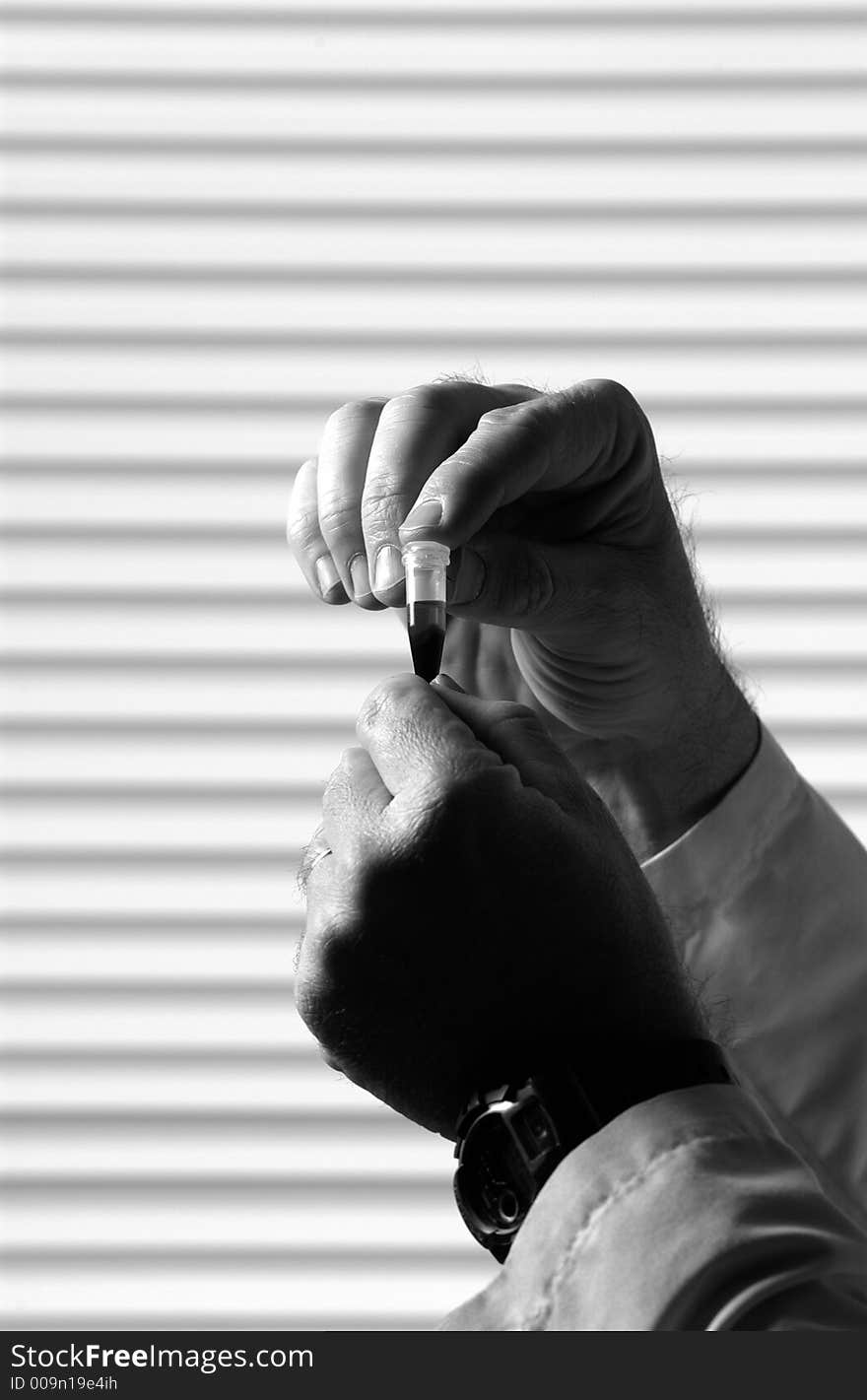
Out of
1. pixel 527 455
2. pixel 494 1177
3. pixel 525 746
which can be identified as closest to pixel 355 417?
pixel 527 455

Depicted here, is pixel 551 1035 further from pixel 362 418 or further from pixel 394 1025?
pixel 362 418

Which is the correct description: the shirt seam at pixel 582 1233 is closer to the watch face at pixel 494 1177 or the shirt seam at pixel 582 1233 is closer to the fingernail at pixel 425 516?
the watch face at pixel 494 1177

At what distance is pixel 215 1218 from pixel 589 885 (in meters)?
1.82

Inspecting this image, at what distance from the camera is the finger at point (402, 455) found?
1.11m

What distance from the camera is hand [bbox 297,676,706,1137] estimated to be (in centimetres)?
80

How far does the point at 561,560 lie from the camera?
1326 millimetres

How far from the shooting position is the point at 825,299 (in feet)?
8.05

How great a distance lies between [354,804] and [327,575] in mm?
421

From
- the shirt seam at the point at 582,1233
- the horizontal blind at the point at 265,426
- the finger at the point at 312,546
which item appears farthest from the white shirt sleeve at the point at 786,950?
the horizontal blind at the point at 265,426

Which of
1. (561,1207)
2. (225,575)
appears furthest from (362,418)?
(225,575)

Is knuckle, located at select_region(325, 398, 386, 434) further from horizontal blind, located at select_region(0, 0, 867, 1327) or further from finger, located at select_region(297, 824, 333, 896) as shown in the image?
horizontal blind, located at select_region(0, 0, 867, 1327)

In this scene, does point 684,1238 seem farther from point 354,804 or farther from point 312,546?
point 312,546

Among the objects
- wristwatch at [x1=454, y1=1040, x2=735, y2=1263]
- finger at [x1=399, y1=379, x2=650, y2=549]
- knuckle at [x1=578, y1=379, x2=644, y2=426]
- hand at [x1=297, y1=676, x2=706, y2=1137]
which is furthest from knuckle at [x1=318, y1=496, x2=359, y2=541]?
wristwatch at [x1=454, y1=1040, x2=735, y2=1263]
